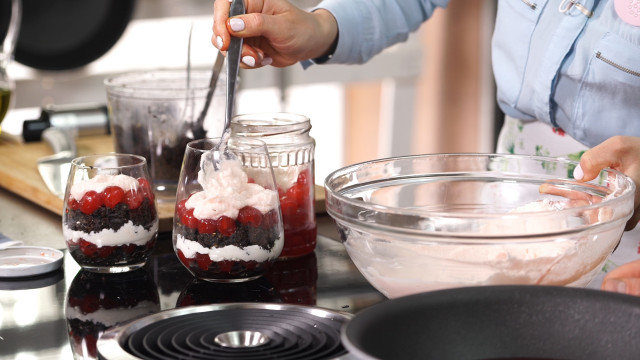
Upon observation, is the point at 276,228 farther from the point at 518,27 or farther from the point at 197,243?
the point at 518,27

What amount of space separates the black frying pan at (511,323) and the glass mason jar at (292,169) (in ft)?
1.42

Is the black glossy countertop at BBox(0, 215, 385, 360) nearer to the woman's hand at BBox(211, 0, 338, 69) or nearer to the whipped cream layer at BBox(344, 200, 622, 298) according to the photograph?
the whipped cream layer at BBox(344, 200, 622, 298)

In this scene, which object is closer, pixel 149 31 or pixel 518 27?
pixel 518 27

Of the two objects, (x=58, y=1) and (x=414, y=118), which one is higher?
(x=58, y=1)

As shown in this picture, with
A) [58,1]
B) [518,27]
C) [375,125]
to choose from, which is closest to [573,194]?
[518,27]

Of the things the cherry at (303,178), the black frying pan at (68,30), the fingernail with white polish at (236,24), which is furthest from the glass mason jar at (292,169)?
the black frying pan at (68,30)

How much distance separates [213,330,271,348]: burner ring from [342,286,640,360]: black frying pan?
180 millimetres

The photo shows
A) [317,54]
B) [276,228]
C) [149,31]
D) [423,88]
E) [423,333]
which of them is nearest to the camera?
[423,333]

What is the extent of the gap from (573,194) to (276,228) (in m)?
0.31

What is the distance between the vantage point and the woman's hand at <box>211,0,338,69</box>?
104 cm

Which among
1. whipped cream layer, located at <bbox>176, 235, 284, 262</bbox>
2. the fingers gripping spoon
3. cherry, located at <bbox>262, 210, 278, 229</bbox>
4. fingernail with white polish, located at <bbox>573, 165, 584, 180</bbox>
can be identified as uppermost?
the fingers gripping spoon

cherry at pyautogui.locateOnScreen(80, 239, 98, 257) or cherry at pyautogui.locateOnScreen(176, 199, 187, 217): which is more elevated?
cherry at pyautogui.locateOnScreen(176, 199, 187, 217)

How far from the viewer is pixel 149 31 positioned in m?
2.83

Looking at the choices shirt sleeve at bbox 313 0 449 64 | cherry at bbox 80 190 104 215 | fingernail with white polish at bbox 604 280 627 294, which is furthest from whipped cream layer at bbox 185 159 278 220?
shirt sleeve at bbox 313 0 449 64
